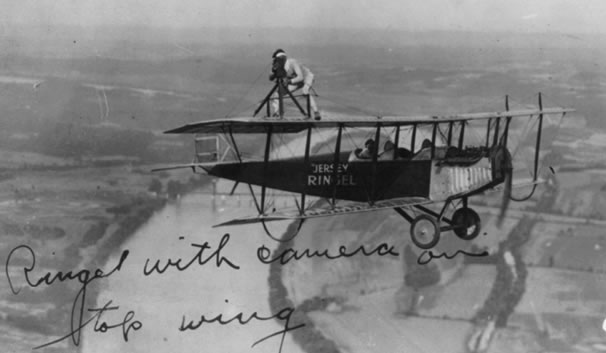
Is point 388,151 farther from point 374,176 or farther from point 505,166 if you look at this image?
point 505,166

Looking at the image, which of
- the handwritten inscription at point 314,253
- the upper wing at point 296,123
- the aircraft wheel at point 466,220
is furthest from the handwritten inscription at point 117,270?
the upper wing at point 296,123

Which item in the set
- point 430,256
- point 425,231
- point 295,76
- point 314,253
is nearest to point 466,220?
point 425,231

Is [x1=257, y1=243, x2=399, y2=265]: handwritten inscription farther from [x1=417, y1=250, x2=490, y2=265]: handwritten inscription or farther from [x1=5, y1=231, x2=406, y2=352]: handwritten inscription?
[x1=417, y1=250, x2=490, y2=265]: handwritten inscription

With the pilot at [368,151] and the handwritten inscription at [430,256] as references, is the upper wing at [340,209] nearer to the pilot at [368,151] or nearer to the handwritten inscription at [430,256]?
the pilot at [368,151]

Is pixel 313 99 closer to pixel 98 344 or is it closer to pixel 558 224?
pixel 558 224

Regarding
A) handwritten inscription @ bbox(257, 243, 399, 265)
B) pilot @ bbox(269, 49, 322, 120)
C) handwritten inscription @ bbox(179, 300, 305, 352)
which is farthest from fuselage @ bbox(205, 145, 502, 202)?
handwritten inscription @ bbox(179, 300, 305, 352)

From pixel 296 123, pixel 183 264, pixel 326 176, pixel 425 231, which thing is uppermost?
pixel 296 123

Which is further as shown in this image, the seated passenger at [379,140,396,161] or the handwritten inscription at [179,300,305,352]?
the handwritten inscription at [179,300,305,352]
